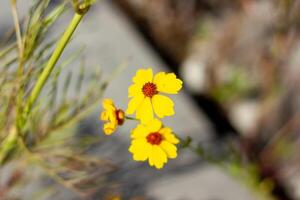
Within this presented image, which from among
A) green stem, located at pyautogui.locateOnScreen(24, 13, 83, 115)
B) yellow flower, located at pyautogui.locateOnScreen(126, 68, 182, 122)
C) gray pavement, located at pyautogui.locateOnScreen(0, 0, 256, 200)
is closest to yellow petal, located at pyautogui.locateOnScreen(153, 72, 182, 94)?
yellow flower, located at pyautogui.locateOnScreen(126, 68, 182, 122)

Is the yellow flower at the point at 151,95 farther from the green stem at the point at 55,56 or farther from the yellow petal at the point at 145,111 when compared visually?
the green stem at the point at 55,56

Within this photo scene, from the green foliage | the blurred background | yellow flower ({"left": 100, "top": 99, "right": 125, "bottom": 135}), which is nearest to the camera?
yellow flower ({"left": 100, "top": 99, "right": 125, "bottom": 135})

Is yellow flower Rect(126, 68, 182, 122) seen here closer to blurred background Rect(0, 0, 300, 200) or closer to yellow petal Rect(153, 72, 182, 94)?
yellow petal Rect(153, 72, 182, 94)

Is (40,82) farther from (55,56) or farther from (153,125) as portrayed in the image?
(153,125)

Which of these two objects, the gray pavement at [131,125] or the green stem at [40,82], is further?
the gray pavement at [131,125]

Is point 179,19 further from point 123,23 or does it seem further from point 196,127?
point 196,127

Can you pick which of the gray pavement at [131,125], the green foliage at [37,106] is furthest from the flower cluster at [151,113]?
the gray pavement at [131,125]
